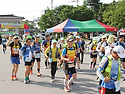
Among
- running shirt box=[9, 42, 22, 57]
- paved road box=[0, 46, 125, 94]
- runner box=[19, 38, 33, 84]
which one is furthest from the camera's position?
running shirt box=[9, 42, 22, 57]

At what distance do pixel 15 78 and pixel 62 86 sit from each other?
2.30m

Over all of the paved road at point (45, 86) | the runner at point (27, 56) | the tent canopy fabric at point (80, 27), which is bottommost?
the paved road at point (45, 86)

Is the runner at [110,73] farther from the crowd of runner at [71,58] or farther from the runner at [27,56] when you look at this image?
the runner at [27,56]

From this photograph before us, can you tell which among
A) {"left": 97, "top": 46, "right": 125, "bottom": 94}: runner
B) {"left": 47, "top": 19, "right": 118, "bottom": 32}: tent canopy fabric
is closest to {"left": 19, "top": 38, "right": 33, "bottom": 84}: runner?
{"left": 97, "top": 46, "right": 125, "bottom": 94}: runner

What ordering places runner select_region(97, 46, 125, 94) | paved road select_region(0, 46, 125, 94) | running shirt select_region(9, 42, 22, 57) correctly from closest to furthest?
runner select_region(97, 46, 125, 94)
paved road select_region(0, 46, 125, 94)
running shirt select_region(9, 42, 22, 57)

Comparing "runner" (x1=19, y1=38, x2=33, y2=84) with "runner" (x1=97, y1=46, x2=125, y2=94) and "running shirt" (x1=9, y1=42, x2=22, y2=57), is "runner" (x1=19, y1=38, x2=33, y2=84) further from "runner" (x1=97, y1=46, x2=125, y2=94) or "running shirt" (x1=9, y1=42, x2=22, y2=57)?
"runner" (x1=97, y1=46, x2=125, y2=94)

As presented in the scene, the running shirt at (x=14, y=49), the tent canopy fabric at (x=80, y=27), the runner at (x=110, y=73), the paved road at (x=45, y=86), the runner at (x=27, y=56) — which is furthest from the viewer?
the tent canopy fabric at (x=80, y=27)

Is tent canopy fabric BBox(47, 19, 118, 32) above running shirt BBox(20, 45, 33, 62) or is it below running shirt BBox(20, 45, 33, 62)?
above

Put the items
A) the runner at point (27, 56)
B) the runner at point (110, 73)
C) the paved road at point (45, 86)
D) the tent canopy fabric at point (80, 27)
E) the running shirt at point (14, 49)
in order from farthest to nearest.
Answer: the tent canopy fabric at point (80, 27) < the running shirt at point (14, 49) < the runner at point (27, 56) < the paved road at point (45, 86) < the runner at point (110, 73)

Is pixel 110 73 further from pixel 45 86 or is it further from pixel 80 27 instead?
pixel 80 27

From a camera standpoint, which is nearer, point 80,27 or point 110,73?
point 110,73

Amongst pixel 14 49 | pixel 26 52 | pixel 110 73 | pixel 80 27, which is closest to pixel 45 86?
pixel 26 52

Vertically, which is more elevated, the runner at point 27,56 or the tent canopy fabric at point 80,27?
the tent canopy fabric at point 80,27

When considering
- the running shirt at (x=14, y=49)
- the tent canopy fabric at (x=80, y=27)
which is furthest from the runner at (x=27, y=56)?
the tent canopy fabric at (x=80, y=27)
